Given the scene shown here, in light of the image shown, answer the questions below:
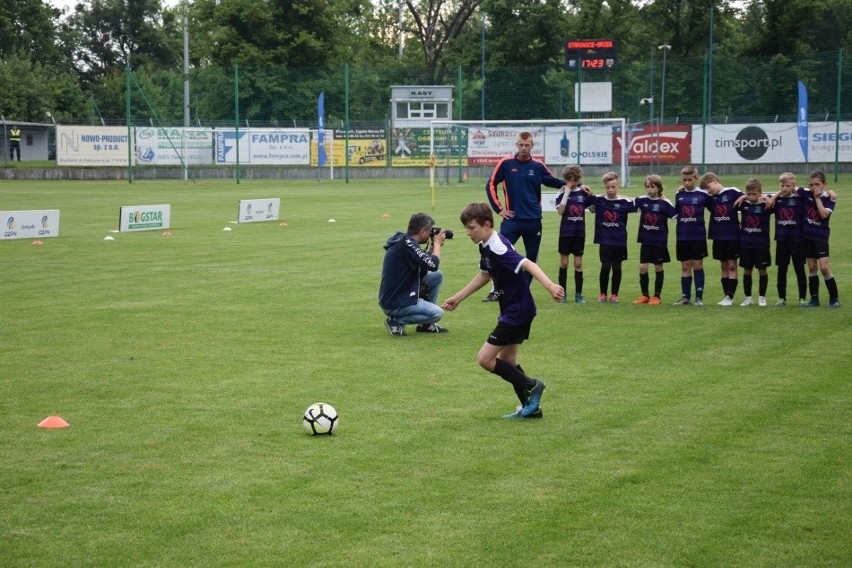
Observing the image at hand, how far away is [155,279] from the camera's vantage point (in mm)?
17312

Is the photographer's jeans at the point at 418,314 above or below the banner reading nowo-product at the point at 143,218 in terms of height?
below

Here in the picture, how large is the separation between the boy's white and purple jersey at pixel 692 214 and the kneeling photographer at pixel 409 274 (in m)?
4.19

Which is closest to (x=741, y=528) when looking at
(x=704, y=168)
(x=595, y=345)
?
(x=595, y=345)

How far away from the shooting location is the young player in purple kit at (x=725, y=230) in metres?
14.8

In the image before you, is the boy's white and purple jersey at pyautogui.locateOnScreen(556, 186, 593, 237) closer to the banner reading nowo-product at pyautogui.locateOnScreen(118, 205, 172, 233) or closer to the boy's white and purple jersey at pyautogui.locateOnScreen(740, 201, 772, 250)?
the boy's white and purple jersey at pyautogui.locateOnScreen(740, 201, 772, 250)

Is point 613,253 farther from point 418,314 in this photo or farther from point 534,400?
point 534,400

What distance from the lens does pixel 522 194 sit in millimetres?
15000

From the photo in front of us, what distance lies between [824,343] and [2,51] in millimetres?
80059

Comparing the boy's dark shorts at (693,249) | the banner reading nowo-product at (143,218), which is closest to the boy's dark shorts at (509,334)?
the boy's dark shorts at (693,249)

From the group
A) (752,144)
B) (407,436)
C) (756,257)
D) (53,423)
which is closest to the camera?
(407,436)

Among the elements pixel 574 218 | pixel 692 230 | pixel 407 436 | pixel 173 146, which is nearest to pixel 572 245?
pixel 574 218

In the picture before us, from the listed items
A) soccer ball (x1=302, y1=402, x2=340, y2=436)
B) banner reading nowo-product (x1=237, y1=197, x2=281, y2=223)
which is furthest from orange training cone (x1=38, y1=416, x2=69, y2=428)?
banner reading nowo-product (x1=237, y1=197, x2=281, y2=223)

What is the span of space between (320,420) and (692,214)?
330 inches

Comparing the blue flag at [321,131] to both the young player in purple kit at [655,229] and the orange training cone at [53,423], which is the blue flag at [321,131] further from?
the orange training cone at [53,423]
